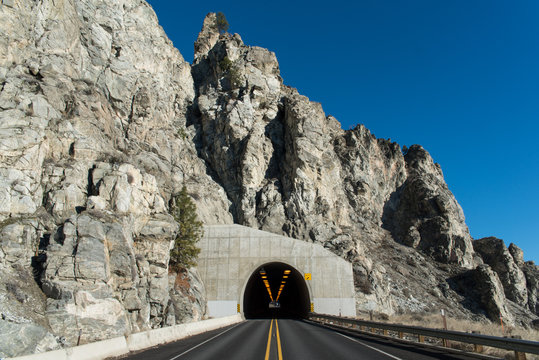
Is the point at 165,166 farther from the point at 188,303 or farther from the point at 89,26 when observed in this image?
the point at 89,26

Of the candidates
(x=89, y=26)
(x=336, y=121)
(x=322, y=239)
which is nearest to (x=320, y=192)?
(x=322, y=239)

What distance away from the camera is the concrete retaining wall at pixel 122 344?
9025mm

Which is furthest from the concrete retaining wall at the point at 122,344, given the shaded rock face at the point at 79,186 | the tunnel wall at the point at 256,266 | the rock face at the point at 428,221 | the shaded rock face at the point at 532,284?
the shaded rock face at the point at 532,284

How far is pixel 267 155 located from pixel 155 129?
2060cm

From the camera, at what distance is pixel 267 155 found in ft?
209

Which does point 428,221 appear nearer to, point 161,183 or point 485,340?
point 161,183

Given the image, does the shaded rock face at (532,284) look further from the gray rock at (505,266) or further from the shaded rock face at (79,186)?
the shaded rock face at (79,186)

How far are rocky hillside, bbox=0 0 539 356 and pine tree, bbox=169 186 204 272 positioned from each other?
151cm

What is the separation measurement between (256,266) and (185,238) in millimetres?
9162

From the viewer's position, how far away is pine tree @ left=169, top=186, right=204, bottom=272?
39.3 meters

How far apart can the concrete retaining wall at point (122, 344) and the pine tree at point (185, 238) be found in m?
16.6

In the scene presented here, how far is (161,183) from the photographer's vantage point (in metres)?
46.0

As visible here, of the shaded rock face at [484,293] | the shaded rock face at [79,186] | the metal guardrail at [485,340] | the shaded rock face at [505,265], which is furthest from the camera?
the shaded rock face at [505,265]

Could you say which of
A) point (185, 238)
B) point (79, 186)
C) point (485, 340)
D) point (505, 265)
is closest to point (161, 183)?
point (185, 238)
